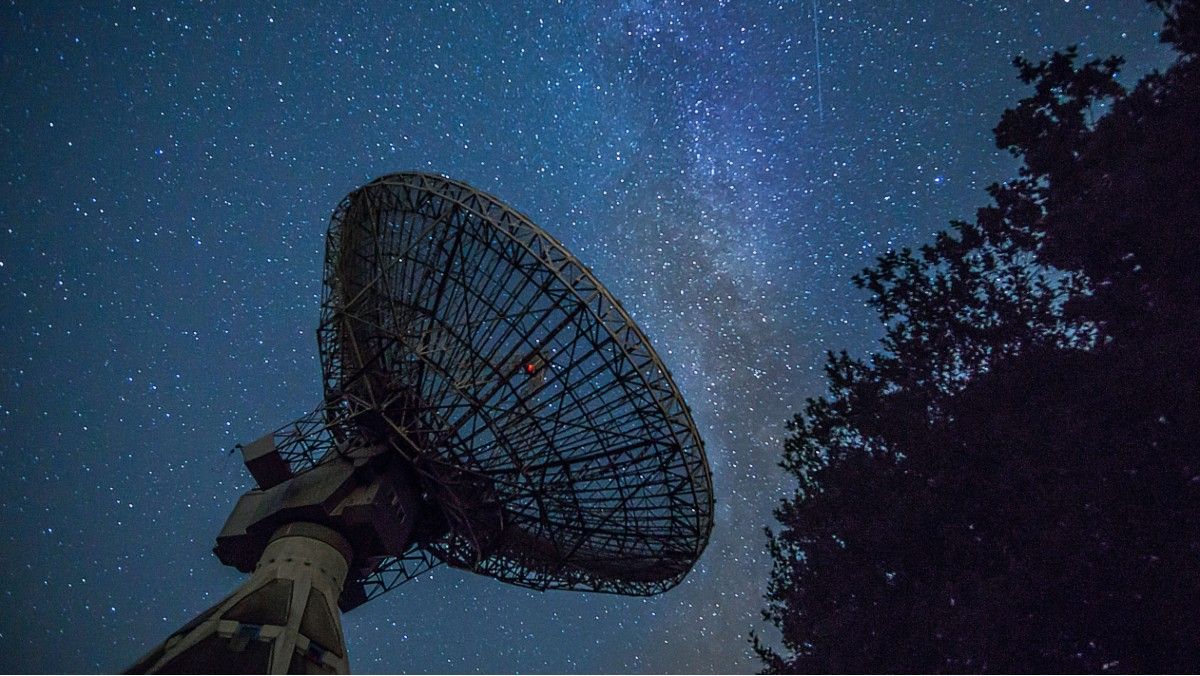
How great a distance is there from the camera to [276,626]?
9961 mm

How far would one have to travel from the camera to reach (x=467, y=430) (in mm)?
13258

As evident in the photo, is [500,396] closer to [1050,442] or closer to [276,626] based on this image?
[276,626]

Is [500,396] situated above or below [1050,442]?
above

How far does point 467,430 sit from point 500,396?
923 mm

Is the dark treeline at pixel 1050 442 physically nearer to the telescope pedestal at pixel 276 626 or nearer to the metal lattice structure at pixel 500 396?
the metal lattice structure at pixel 500 396

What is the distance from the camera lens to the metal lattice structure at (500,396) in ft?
41.5

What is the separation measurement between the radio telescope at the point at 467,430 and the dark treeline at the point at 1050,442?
3.81m

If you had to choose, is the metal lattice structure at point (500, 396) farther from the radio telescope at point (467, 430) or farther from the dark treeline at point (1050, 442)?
the dark treeline at point (1050, 442)

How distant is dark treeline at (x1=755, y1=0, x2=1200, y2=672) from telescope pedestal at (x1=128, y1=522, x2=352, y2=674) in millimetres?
9601

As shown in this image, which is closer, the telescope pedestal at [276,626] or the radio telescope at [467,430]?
the telescope pedestal at [276,626]

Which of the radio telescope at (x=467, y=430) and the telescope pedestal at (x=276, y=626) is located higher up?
the radio telescope at (x=467, y=430)

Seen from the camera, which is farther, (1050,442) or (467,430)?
(467,430)

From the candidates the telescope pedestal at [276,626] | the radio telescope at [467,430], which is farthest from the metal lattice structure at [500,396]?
the telescope pedestal at [276,626]

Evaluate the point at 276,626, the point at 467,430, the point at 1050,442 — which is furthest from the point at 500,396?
the point at 1050,442
